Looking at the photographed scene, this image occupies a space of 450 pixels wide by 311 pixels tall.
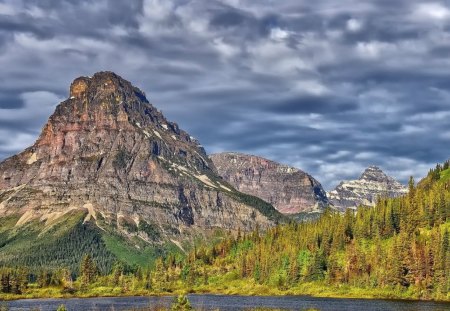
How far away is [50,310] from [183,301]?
80743mm

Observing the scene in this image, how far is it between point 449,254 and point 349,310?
208ft

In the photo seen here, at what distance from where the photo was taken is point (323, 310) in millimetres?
148000

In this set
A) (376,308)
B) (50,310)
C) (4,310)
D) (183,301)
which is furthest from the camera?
(50,310)

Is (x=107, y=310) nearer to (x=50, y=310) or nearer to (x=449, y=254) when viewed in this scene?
(x=50, y=310)

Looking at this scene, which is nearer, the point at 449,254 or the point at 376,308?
the point at 376,308

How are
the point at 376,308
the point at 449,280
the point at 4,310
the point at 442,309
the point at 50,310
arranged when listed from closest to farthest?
the point at 4,310
the point at 442,309
the point at 376,308
the point at 50,310
the point at 449,280

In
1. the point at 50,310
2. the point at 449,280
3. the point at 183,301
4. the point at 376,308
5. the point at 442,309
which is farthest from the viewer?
the point at 449,280

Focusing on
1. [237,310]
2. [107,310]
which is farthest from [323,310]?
[107,310]

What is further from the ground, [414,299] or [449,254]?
[449,254]

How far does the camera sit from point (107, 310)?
161 metres

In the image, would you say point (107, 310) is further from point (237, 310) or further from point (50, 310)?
point (237, 310)

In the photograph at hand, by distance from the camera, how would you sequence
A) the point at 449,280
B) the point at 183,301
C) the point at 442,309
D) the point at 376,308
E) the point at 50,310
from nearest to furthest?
the point at 183,301 → the point at 442,309 → the point at 376,308 → the point at 50,310 → the point at 449,280

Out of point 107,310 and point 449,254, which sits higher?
point 449,254

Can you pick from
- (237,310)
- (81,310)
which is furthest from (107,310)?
(237,310)
